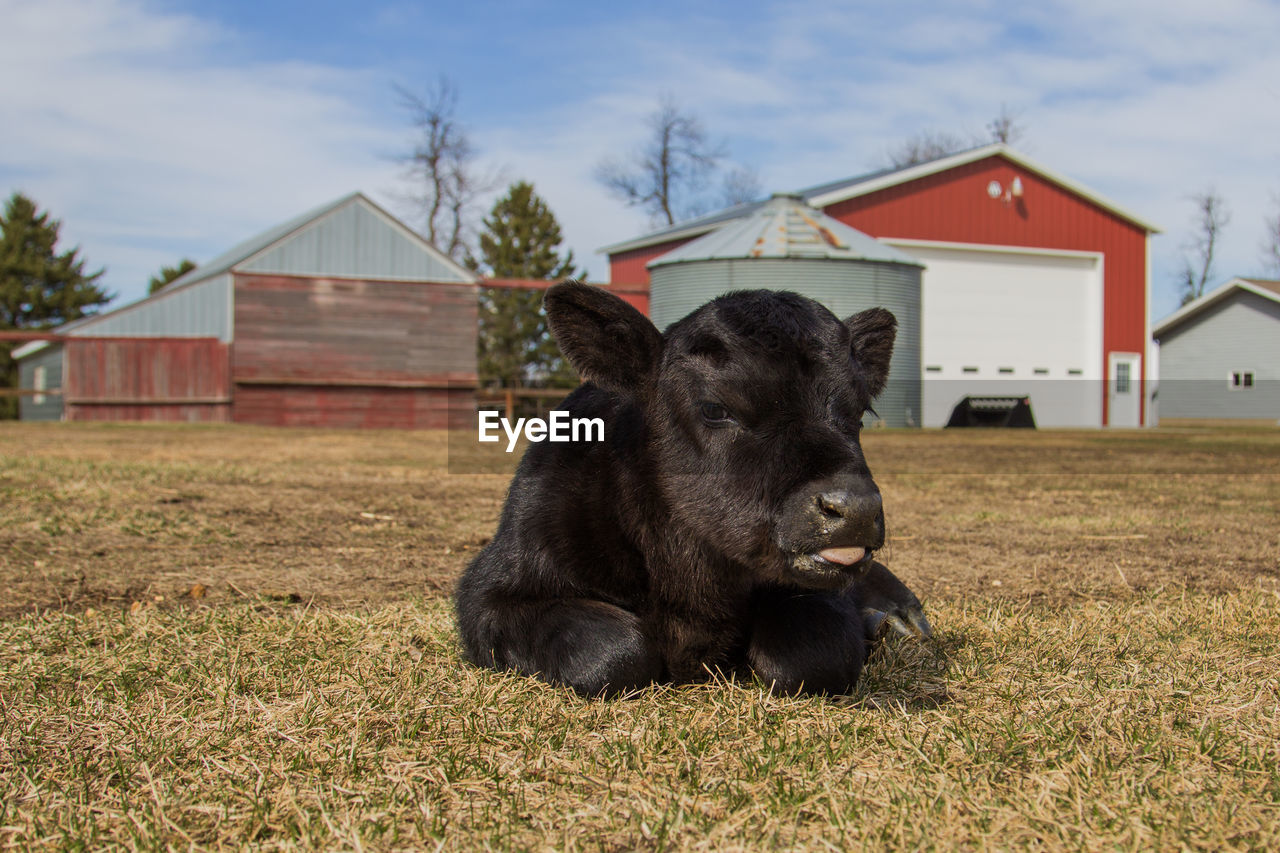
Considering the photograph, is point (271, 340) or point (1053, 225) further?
point (1053, 225)

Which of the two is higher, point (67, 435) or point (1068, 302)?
point (1068, 302)

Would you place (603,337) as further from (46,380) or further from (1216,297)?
(1216,297)

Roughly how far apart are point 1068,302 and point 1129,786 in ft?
113

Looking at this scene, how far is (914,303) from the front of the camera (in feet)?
82.3

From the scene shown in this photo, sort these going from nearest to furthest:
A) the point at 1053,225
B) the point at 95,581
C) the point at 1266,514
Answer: the point at 95,581, the point at 1266,514, the point at 1053,225

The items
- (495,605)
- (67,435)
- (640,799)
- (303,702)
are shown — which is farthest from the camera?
(67,435)

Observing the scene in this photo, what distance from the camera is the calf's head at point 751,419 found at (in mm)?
2371

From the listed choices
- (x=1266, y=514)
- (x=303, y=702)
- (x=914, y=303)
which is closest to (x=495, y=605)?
(x=303, y=702)

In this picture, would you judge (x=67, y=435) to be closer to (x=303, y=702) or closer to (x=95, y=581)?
(x=95, y=581)

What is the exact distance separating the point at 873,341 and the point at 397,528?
13.2 feet

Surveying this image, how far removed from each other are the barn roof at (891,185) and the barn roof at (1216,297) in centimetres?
1422

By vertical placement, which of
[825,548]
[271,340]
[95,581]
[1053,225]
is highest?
[1053,225]

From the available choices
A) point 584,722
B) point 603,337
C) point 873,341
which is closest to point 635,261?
point 873,341

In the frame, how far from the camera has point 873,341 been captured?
11.0ft
